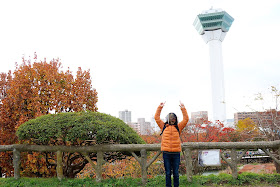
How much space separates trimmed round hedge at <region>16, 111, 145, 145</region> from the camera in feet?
19.6

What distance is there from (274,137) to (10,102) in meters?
10.9

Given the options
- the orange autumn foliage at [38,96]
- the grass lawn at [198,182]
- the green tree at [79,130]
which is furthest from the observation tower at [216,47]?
the green tree at [79,130]

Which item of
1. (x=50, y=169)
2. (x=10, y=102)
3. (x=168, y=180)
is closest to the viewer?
(x=168, y=180)

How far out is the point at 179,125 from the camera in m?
5.43

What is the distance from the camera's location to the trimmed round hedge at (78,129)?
597cm

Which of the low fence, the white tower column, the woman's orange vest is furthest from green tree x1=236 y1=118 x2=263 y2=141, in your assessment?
the white tower column

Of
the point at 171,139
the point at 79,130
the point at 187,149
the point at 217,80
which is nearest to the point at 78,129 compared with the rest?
the point at 79,130

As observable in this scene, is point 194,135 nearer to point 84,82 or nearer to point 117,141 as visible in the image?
point 84,82

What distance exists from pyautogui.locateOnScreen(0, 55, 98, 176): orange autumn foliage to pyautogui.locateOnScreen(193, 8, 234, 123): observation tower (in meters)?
70.6

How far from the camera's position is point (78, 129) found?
5980 millimetres

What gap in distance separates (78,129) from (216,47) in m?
79.9

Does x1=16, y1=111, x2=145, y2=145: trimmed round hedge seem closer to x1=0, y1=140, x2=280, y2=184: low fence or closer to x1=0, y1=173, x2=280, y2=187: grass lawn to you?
x1=0, y1=140, x2=280, y2=184: low fence

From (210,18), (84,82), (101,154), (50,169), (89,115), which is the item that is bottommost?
(50,169)

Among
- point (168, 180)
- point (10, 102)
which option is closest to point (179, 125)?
point (168, 180)
